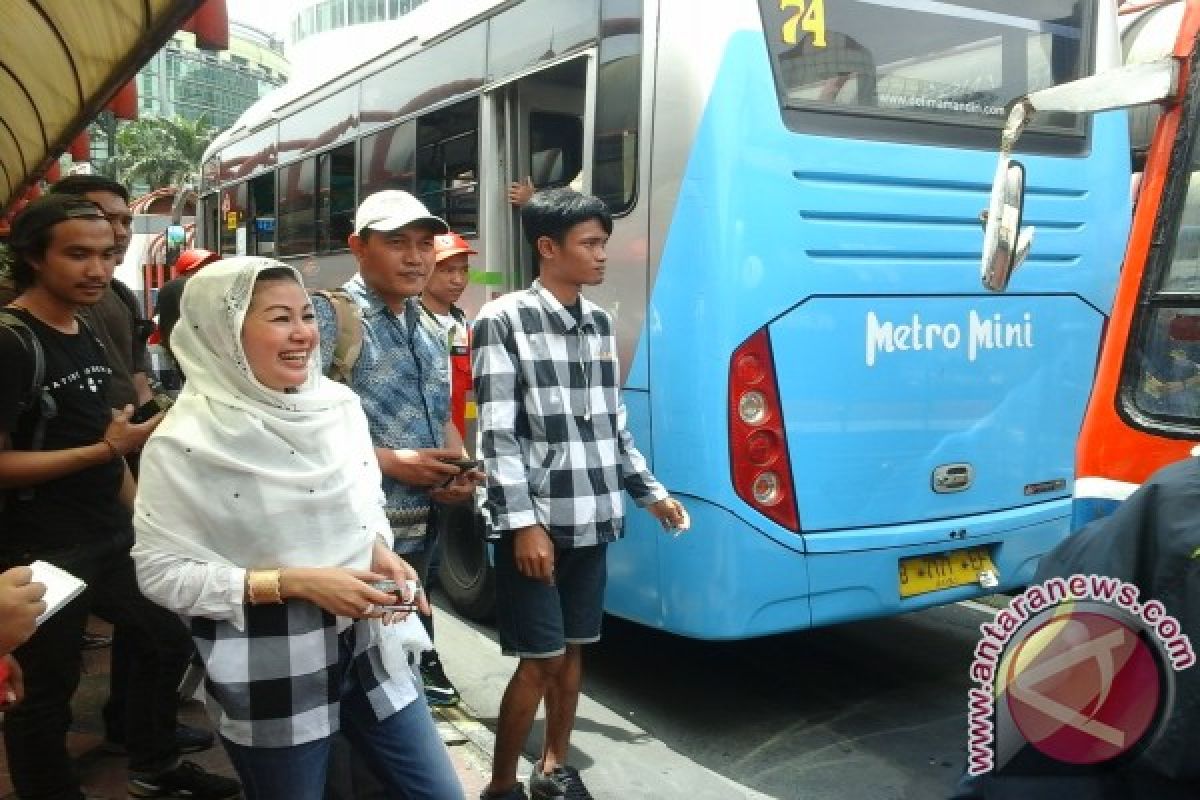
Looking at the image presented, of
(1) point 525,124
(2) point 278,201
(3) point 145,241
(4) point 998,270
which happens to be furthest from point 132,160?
→ (4) point 998,270

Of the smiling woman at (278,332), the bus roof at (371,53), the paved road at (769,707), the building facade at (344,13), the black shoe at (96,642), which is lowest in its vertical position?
the paved road at (769,707)

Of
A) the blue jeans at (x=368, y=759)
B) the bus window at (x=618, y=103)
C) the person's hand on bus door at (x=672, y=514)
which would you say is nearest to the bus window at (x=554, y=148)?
the bus window at (x=618, y=103)

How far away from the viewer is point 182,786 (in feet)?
10.4

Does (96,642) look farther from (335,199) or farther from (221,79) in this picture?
(221,79)

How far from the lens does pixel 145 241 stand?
1577cm

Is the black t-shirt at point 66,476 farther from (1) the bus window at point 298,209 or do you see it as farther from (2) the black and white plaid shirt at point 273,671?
(1) the bus window at point 298,209

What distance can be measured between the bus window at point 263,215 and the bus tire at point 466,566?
4.17 meters

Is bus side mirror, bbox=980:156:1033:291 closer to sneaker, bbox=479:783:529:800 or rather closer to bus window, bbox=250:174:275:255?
sneaker, bbox=479:783:529:800

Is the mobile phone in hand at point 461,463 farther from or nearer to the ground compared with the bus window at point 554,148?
nearer to the ground

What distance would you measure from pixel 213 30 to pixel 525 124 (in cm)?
160

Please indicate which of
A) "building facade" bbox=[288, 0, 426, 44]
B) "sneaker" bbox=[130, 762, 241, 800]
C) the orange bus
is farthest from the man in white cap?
"building facade" bbox=[288, 0, 426, 44]

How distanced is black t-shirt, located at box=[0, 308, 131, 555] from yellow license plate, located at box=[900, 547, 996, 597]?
9.12 ft

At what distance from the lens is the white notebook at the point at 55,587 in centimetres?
182

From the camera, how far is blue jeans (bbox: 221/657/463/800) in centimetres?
200
